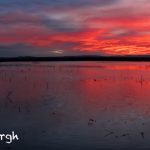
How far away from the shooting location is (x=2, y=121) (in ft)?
54.7

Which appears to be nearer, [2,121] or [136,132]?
[136,132]

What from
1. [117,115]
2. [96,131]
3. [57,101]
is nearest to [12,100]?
[57,101]

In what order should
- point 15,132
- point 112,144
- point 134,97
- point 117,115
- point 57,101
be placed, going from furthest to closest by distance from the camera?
point 134,97, point 57,101, point 117,115, point 15,132, point 112,144

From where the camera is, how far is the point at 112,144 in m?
13.7

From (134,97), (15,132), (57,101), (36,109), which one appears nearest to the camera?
(15,132)

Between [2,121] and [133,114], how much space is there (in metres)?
5.98

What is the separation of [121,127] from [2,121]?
15.8ft

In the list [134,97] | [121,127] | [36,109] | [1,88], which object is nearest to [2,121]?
[36,109]

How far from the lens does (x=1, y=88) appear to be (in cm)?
2978

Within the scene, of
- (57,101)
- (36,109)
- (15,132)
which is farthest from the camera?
(57,101)

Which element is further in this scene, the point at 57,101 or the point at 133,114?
the point at 57,101

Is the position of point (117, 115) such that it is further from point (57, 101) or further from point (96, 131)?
point (57, 101)

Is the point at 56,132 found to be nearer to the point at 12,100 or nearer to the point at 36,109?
the point at 36,109

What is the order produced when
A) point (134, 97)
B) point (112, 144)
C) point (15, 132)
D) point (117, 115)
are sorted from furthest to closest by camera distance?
1. point (134, 97)
2. point (117, 115)
3. point (15, 132)
4. point (112, 144)
